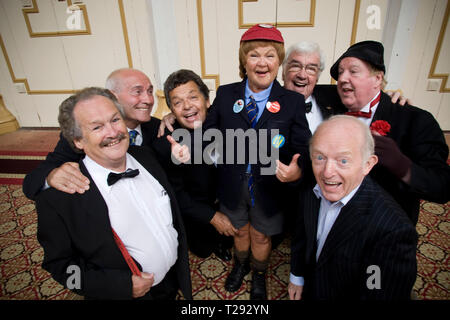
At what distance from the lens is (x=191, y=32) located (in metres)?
3.85

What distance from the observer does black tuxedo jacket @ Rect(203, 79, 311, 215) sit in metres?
1.48

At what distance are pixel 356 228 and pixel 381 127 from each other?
666mm

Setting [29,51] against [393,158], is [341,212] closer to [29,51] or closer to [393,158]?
[393,158]

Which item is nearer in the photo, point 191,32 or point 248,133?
point 248,133

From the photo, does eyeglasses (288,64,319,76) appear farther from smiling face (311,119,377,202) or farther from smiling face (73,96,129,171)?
smiling face (73,96,129,171)

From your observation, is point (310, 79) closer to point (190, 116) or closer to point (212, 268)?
point (190, 116)

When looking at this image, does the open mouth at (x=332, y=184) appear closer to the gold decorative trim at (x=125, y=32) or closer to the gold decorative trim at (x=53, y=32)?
the gold decorative trim at (x=125, y=32)

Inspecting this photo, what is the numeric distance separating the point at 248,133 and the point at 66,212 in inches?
42.6

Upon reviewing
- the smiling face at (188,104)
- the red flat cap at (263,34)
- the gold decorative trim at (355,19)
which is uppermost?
the gold decorative trim at (355,19)

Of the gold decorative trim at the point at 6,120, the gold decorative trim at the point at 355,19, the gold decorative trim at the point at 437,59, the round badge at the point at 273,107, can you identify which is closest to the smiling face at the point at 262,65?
the round badge at the point at 273,107

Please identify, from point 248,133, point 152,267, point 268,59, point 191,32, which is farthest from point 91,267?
point 191,32

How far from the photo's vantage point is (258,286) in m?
1.90

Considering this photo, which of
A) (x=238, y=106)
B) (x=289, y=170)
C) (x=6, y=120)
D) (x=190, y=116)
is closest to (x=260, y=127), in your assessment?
(x=238, y=106)

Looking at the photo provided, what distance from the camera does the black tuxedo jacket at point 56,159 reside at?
1.39 m
